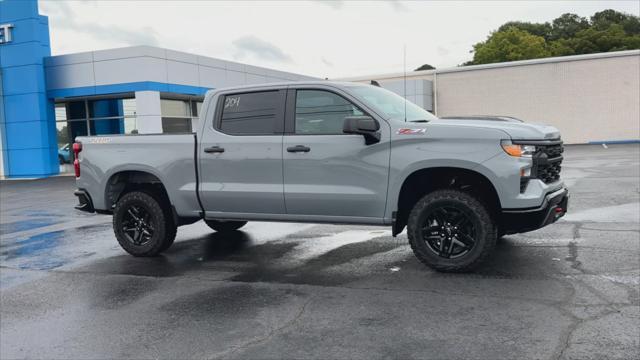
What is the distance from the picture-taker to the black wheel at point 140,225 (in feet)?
23.1

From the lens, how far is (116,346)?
419 centimetres

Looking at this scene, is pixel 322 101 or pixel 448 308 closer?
pixel 448 308

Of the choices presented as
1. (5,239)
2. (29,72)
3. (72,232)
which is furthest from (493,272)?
(29,72)

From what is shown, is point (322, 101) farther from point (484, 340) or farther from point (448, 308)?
point (484, 340)

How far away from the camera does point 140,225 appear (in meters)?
7.18

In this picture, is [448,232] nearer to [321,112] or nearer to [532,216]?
[532,216]

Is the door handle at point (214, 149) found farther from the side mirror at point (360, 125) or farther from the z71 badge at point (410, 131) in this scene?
the z71 badge at point (410, 131)

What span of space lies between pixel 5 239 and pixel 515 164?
26.8 ft

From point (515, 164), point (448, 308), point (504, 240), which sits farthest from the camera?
point (504, 240)

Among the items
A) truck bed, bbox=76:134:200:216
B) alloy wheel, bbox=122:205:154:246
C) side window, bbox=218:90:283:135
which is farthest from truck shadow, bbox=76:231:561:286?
side window, bbox=218:90:283:135

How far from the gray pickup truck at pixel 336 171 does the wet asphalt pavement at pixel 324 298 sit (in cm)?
53

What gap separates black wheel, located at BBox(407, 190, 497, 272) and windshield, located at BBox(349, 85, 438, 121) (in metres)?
1.02

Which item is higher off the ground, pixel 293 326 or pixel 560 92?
pixel 560 92

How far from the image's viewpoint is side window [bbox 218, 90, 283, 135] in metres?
6.41
